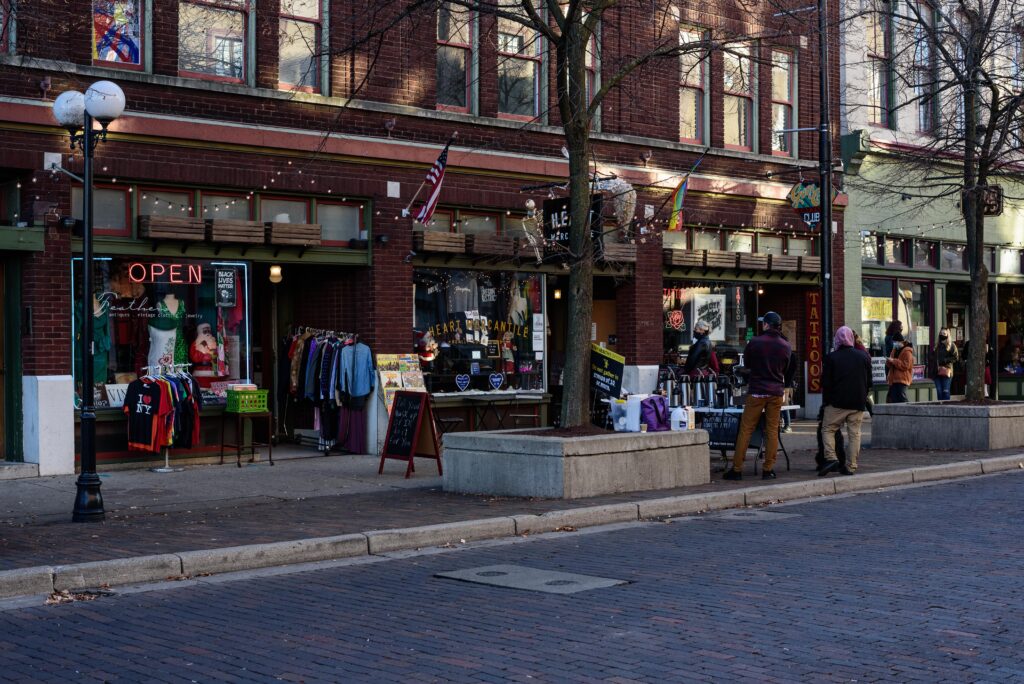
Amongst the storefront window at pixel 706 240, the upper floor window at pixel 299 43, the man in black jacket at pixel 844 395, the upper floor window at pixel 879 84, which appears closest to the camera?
the man in black jacket at pixel 844 395

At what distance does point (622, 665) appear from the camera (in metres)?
6.50

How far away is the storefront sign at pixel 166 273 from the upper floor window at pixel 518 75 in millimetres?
5909

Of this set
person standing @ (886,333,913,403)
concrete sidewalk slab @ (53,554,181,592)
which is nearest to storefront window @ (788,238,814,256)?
person standing @ (886,333,913,403)

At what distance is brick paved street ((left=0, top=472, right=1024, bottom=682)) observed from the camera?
6477 mm

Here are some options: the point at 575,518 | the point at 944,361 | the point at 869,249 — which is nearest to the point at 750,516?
the point at 575,518

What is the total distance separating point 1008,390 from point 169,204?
22.3 m

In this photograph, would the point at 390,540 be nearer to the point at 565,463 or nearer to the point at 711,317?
the point at 565,463

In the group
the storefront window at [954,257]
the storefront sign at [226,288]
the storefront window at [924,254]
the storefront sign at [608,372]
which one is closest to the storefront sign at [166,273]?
the storefront sign at [226,288]

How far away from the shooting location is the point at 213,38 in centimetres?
1672

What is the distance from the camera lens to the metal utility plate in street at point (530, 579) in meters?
8.78

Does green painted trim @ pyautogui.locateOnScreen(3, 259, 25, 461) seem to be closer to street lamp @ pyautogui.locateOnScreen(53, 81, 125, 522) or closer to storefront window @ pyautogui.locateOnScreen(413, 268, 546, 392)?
street lamp @ pyautogui.locateOnScreen(53, 81, 125, 522)

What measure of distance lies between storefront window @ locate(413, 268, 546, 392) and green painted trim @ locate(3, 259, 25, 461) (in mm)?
5798

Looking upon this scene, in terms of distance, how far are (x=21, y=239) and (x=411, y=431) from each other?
5.19m

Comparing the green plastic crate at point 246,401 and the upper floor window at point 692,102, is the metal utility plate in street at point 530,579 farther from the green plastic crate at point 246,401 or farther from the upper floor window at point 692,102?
the upper floor window at point 692,102
